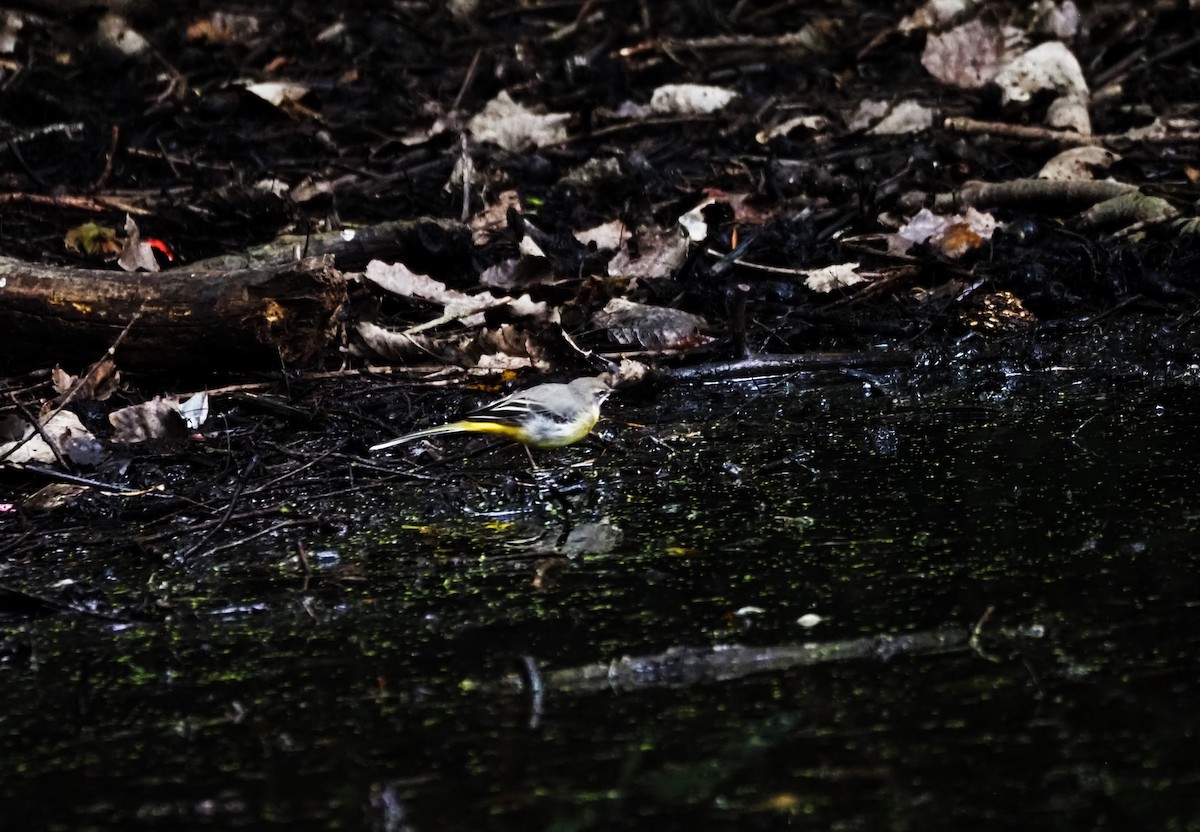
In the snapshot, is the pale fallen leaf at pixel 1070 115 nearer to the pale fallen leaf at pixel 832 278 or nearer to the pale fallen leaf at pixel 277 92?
the pale fallen leaf at pixel 832 278

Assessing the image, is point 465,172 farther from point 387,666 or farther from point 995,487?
point 387,666

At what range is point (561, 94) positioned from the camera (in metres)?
8.55

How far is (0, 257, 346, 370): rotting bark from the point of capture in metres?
4.74

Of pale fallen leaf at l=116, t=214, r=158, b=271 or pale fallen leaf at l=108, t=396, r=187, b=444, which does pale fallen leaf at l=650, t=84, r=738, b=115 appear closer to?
pale fallen leaf at l=116, t=214, r=158, b=271

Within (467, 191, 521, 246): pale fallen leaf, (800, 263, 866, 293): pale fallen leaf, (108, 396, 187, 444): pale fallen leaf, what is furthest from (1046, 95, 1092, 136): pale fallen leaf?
(108, 396, 187, 444): pale fallen leaf

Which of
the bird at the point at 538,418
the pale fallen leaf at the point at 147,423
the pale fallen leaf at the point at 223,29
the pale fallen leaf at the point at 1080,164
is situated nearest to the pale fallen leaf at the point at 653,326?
the bird at the point at 538,418

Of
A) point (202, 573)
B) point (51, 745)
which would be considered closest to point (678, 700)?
point (51, 745)

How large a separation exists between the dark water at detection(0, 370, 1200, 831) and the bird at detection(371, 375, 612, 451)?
0.16m

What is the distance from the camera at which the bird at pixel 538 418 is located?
4.30 metres

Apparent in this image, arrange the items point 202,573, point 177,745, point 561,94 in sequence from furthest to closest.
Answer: point 561,94, point 202,573, point 177,745

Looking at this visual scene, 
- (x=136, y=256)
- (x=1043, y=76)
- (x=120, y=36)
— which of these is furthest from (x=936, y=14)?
(x=136, y=256)

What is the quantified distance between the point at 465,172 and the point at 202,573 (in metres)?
3.79

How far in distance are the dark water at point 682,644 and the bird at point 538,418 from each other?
0.52ft

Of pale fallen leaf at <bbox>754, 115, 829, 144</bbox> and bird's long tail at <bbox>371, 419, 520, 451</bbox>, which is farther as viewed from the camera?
pale fallen leaf at <bbox>754, 115, 829, 144</bbox>
